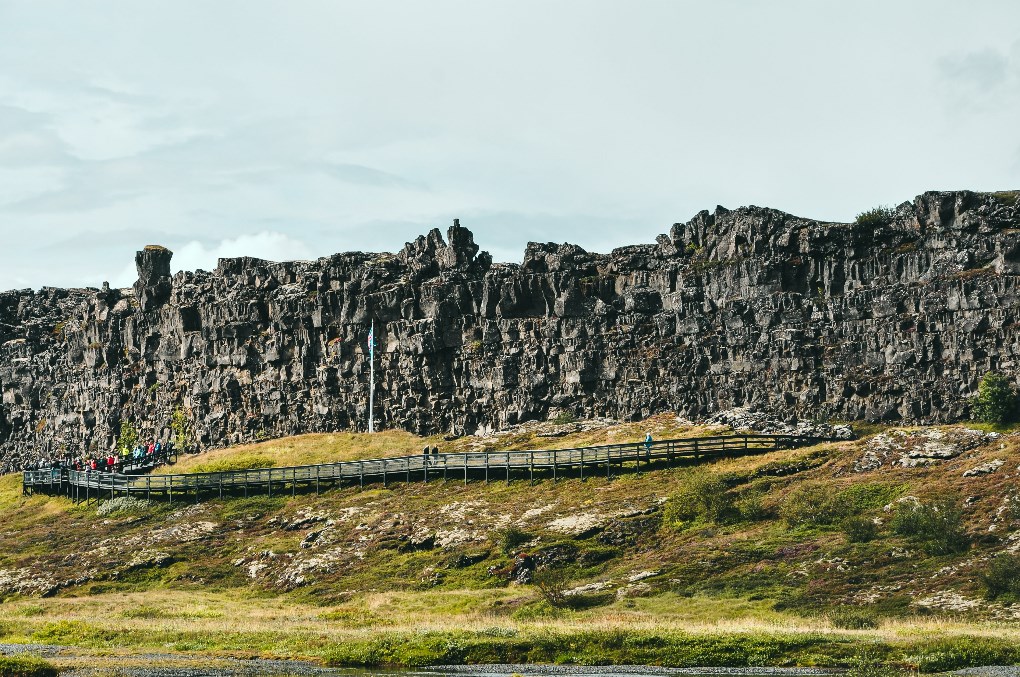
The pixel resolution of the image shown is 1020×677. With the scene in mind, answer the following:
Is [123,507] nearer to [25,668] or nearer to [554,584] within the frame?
[554,584]

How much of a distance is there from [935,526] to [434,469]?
4507cm

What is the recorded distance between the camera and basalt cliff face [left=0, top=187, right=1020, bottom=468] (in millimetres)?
108000

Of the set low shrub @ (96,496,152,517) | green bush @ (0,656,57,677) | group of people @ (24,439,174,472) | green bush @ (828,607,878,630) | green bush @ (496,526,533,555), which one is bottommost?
green bush @ (828,607,878,630)

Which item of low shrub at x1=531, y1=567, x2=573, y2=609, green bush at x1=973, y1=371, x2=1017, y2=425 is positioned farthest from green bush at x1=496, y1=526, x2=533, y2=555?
green bush at x1=973, y1=371, x2=1017, y2=425

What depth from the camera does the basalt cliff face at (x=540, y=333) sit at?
108m

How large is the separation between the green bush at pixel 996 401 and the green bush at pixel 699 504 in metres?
Answer: 32.8

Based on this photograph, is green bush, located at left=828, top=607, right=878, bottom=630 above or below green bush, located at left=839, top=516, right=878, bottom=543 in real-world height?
below

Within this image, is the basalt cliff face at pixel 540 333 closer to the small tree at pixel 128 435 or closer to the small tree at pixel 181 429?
the small tree at pixel 181 429

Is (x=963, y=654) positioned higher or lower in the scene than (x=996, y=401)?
lower

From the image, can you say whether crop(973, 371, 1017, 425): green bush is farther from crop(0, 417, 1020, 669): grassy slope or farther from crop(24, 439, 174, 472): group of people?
crop(24, 439, 174, 472): group of people

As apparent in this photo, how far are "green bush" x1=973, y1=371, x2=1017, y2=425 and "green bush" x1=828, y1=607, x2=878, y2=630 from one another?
52150 millimetres

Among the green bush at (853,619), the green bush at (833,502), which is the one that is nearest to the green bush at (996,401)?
the green bush at (833,502)

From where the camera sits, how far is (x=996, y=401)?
3905 inches

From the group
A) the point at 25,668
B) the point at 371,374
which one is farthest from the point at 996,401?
→ the point at 25,668
